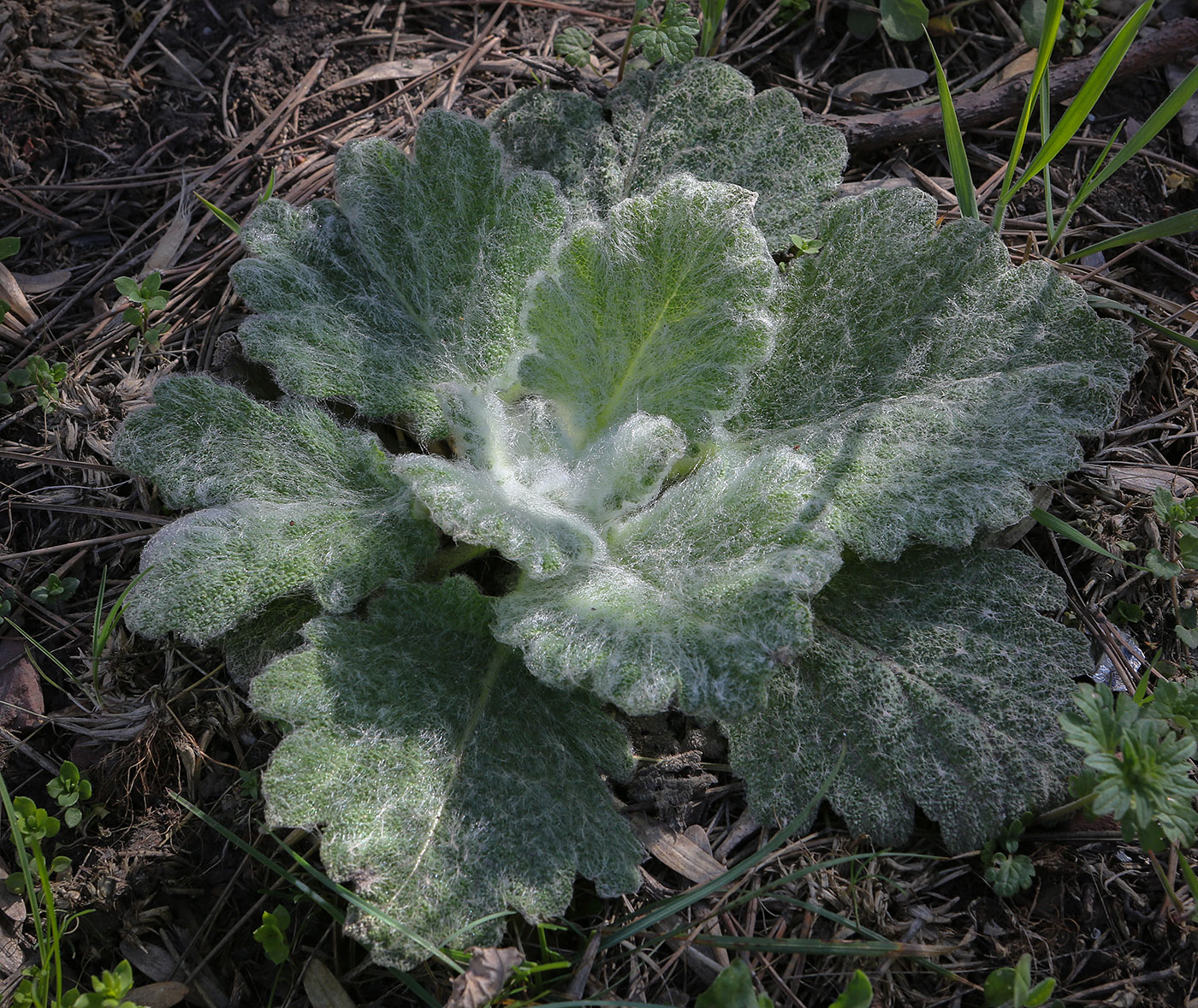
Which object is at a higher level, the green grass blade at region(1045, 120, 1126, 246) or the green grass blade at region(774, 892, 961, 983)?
the green grass blade at region(1045, 120, 1126, 246)

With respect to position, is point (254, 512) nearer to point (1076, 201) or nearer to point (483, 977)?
point (483, 977)

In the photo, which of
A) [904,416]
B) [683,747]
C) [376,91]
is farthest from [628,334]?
[376,91]

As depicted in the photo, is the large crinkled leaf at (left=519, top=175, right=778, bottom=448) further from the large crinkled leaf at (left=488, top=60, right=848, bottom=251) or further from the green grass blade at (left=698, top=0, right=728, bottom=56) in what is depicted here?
the green grass blade at (left=698, top=0, right=728, bottom=56)

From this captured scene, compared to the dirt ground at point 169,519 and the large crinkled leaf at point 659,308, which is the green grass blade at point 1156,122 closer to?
the dirt ground at point 169,519

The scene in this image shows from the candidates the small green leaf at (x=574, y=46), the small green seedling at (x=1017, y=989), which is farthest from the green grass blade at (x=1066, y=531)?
the small green leaf at (x=574, y=46)

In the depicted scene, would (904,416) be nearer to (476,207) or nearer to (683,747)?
(683,747)

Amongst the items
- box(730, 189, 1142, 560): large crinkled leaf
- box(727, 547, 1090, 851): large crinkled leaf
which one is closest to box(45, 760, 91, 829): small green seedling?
box(727, 547, 1090, 851): large crinkled leaf
